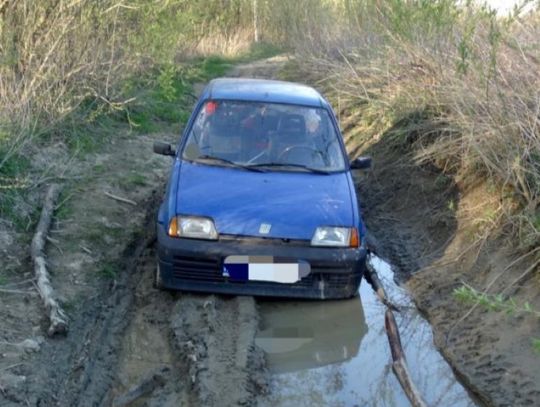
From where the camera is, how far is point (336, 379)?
5027mm

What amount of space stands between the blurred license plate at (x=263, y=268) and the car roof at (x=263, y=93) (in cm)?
207

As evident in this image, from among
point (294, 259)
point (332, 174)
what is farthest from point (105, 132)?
point (294, 259)

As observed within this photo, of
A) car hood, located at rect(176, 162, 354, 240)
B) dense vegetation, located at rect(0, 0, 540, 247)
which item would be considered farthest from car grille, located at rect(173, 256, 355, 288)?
dense vegetation, located at rect(0, 0, 540, 247)

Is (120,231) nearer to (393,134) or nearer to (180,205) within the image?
(180,205)

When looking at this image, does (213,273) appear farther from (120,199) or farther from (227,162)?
(120,199)

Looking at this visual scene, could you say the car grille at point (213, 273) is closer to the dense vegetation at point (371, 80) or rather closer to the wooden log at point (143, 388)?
the wooden log at point (143, 388)

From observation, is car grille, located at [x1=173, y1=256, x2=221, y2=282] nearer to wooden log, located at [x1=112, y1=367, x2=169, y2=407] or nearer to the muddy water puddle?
the muddy water puddle

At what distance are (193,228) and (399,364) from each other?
1929 millimetres

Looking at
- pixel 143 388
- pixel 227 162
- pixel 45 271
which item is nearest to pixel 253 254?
pixel 227 162

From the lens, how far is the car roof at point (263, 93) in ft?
23.2

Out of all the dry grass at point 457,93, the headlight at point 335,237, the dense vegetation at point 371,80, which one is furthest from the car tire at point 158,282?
the dry grass at point 457,93

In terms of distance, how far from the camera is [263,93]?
7176 mm

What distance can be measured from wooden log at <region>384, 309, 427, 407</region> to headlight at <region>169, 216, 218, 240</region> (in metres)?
1.61

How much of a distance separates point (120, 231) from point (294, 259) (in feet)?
7.74
